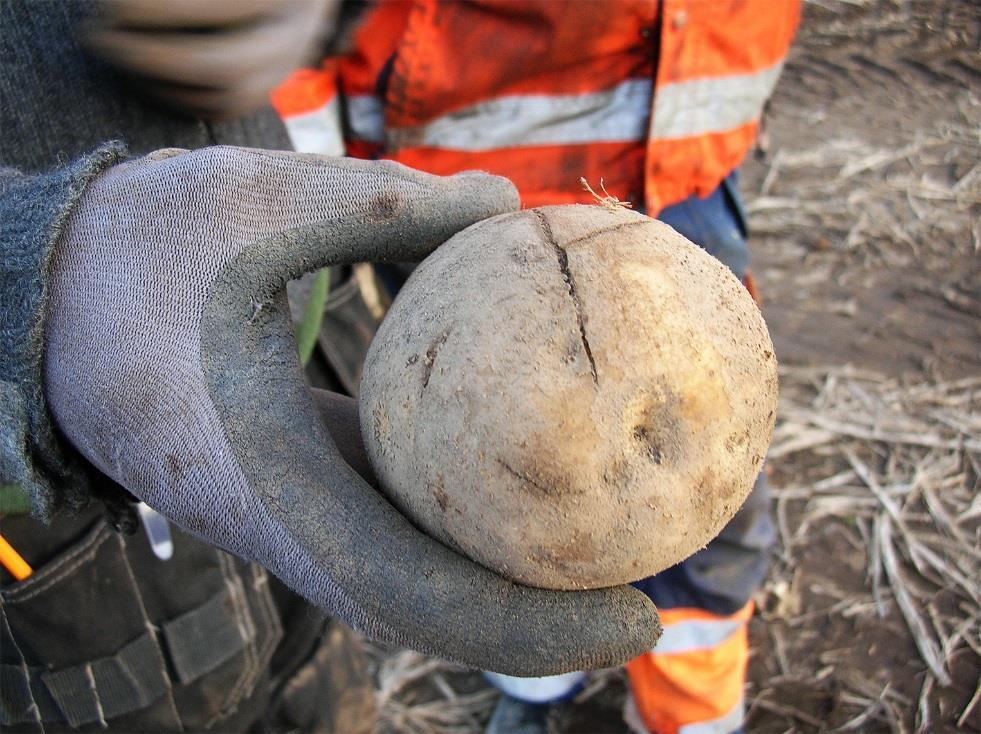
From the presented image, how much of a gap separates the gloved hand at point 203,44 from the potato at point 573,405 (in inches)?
23.6

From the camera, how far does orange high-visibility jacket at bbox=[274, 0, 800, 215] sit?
90.2 inches

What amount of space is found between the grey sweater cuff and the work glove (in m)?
0.03

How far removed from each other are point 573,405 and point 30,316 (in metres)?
0.83

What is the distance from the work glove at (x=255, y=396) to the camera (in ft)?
4.22

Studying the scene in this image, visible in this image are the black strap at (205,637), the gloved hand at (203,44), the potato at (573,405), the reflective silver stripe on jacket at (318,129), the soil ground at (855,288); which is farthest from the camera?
the soil ground at (855,288)

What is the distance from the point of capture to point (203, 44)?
1579 mm

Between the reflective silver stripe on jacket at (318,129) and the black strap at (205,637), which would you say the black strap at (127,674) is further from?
the reflective silver stripe on jacket at (318,129)

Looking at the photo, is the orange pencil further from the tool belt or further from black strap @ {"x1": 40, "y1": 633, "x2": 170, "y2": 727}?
black strap @ {"x1": 40, "y1": 633, "x2": 170, "y2": 727}

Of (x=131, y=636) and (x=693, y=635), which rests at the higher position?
(x=131, y=636)

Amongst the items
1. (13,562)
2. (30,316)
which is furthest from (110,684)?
(30,316)

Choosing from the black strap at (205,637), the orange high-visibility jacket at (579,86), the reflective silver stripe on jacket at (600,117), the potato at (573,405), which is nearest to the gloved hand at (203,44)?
the potato at (573,405)

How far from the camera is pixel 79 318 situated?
53.7 inches

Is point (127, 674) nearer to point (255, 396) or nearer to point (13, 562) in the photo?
point (13, 562)

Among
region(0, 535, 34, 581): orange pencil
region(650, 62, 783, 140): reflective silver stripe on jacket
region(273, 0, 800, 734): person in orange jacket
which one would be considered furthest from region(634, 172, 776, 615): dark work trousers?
region(0, 535, 34, 581): orange pencil
